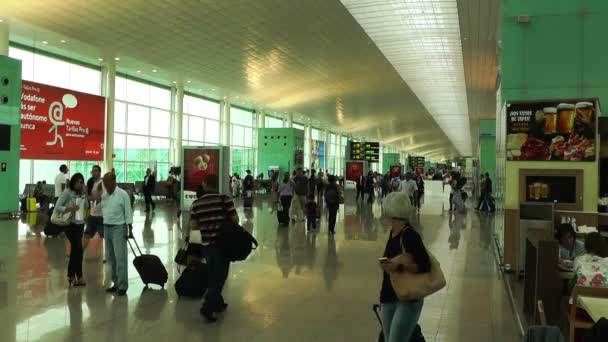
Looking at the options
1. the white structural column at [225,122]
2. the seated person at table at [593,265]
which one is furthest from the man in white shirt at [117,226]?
the white structural column at [225,122]

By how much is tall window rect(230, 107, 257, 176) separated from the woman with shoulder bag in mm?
30941

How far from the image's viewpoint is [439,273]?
3.35 meters

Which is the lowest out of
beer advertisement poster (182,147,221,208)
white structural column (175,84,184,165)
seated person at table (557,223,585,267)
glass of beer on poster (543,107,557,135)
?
seated person at table (557,223,585,267)

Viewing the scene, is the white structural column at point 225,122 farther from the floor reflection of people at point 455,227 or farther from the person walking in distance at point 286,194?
the person walking in distance at point 286,194

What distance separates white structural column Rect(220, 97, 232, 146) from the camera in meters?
37.4

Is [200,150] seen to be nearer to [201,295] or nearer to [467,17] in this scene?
[467,17]

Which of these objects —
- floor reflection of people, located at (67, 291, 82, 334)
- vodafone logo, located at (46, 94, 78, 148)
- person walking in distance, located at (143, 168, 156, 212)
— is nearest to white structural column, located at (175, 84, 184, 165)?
vodafone logo, located at (46, 94, 78, 148)

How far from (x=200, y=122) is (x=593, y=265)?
3241 centimetres

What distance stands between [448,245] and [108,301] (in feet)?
26.5

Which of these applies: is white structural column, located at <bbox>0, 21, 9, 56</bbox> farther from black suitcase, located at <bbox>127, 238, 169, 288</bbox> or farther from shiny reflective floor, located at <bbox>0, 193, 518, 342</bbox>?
black suitcase, located at <bbox>127, 238, 169, 288</bbox>

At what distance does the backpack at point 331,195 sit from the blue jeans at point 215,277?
8.14 m

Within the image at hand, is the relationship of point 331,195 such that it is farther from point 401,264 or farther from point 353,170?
point 353,170

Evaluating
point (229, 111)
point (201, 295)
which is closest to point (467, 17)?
point (201, 295)

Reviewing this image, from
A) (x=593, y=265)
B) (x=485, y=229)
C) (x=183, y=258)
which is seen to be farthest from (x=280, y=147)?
(x=593, y=265)
